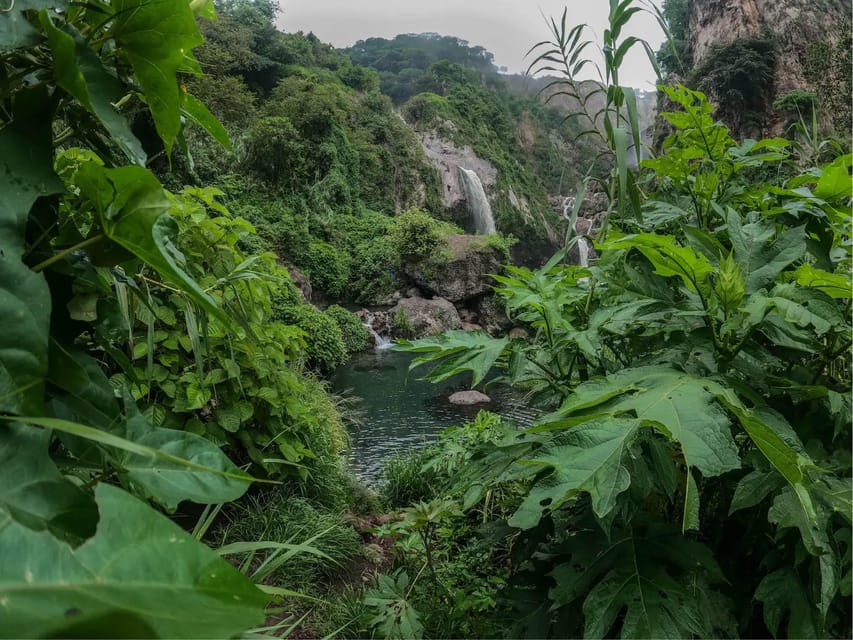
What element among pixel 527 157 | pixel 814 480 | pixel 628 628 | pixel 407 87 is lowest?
pixel 628 628

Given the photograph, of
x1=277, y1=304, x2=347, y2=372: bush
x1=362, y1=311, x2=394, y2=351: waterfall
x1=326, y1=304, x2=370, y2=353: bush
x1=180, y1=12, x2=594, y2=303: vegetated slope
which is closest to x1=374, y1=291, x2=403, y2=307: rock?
x1=180, y1=12, x2=594, y2=303: vegetated slope

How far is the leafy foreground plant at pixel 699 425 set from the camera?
479mm

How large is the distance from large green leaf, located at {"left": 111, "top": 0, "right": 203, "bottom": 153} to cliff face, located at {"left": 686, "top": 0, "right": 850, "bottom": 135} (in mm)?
6419

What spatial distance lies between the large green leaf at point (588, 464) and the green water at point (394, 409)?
258 centimetres

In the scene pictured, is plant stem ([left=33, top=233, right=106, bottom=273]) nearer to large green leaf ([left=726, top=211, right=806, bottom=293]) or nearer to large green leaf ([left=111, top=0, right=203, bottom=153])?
large green leaf ([left=111, top=0, right=203, bottom=153])

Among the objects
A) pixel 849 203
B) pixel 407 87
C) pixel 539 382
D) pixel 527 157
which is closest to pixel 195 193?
pixel 539 382

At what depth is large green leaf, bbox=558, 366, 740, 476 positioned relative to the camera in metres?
0.44

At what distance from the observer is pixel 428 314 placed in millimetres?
8000

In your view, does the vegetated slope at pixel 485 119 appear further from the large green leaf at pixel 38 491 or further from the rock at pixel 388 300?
the large green leaf at pixel 38 491

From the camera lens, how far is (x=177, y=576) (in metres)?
0.14

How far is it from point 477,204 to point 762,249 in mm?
11533

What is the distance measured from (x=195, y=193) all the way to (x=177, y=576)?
5.07 ft

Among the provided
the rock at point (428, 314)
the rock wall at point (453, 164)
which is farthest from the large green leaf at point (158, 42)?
the rock wall at point (453, 164)

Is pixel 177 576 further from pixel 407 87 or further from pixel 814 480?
pixel 407 87
